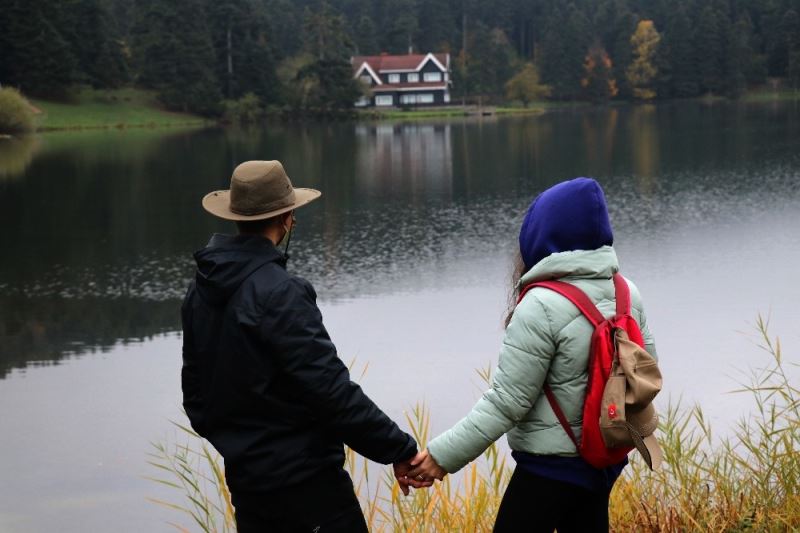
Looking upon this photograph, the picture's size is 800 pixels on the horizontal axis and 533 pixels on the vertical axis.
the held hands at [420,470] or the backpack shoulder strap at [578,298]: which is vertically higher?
the backpack shoulder strap at [578,298]

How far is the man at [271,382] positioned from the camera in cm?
298

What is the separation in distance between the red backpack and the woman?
0.02 meters

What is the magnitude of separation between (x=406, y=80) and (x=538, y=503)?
83.3 m

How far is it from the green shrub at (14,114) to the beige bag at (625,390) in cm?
5189

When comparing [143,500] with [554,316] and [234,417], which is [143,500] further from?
[554,316]

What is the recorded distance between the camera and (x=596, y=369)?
117 inches

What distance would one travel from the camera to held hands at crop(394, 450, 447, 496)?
330cm

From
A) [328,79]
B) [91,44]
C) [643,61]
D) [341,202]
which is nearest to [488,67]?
[643,61]

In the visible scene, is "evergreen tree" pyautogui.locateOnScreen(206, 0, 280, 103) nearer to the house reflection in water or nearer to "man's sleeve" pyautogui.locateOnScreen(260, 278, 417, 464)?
the house reflection in water

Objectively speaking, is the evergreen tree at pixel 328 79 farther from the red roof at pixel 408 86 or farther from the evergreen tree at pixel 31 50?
the evergreen tree at pixel 31 50

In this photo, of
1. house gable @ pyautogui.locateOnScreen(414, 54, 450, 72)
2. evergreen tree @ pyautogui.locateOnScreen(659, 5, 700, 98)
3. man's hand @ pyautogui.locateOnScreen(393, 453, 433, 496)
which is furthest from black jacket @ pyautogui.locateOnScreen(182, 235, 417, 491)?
evergreen tree @ pyautogui.locateOnScreen(659, 5, 700, 98)

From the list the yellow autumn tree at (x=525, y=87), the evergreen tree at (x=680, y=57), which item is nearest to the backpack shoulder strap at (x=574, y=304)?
the yellow autumn tree at (x=525, y=87)

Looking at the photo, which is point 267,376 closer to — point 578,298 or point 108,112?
point 578,298

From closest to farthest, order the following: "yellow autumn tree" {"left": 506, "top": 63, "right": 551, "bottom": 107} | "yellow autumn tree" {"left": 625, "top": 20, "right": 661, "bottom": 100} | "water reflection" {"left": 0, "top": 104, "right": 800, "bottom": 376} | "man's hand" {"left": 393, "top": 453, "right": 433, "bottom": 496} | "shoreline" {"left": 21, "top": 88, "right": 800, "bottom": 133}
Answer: "man's hand" {"left": 393, "top": 453, "right": 433, "bottom": 496} → "water reflection" {"left": 0, "top": 104, "right": 800, "bottom": 376} → "shoreline" {"left": 21, "top": 88, "right": 800, "bottom": 133} → "yellow autumn tree" {"left": 506, "top": 63, "right": 551, "bottom": 107} → "yellow autumn tree" {"left": 625, "top": 20, "right": 661, "bottom": 100}
